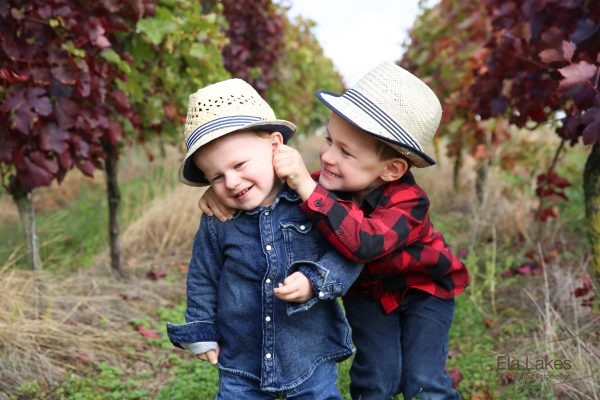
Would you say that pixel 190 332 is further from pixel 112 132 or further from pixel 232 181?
pixel 112 132

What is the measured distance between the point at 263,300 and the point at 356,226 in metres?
0.41

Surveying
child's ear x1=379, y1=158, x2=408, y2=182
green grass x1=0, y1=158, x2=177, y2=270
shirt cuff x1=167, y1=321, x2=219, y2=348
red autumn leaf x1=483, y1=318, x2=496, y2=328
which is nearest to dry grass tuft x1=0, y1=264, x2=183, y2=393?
green grass x1=0, y1=158, x2=177, y2=270

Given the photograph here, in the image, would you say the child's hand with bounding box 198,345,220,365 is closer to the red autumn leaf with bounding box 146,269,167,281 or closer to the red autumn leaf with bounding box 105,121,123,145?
the red autumn leaf with bounding box 105,121,123,145

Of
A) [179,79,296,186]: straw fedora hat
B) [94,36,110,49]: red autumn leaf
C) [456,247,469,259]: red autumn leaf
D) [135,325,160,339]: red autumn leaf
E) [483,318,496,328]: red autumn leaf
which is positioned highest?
[94,36,110,49]: red autumn leaf

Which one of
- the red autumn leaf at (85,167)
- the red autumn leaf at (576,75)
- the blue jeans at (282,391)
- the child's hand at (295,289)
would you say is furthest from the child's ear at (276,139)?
the red autumn leaf at (85,167)

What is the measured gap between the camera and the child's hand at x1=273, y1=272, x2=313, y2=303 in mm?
1802

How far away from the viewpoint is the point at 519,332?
3.52 m

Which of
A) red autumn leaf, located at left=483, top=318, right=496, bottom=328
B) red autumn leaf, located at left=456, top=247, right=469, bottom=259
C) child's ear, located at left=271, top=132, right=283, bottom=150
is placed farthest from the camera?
red autumn leaf, located at left=456, top=247, right=469, bottom=259

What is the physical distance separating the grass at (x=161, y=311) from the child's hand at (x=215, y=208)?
116cm

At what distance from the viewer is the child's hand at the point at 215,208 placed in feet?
6.71

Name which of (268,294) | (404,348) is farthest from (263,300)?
(404,348)

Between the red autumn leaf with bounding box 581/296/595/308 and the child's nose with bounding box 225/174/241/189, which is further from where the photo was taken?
the red autumn leaf with bounding box 581/296/595/308

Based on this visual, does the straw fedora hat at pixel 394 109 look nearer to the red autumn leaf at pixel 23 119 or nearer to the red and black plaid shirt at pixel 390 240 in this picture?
the red and black plaid shirt at pixel 390 240

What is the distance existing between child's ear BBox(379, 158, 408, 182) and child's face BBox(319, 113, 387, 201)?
20 mm
